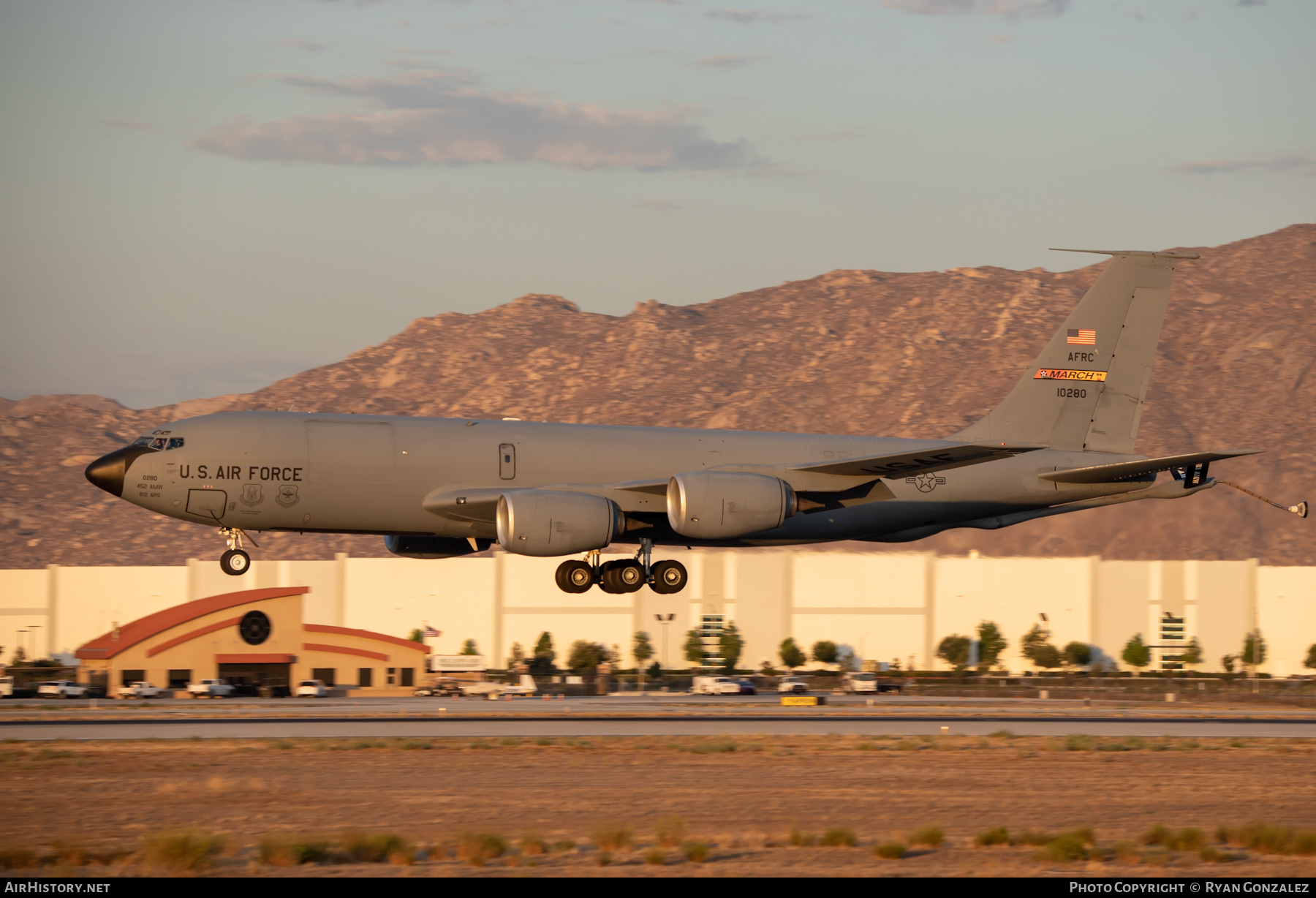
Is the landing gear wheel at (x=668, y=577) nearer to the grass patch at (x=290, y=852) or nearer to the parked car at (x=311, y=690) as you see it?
the grass patch at (x=290, y=852)

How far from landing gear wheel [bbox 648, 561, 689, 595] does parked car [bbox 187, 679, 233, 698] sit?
193ft

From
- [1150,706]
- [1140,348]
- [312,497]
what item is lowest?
[1150,706]

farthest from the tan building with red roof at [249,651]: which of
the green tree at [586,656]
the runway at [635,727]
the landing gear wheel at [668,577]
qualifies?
the landing gear wheel at [668,577]

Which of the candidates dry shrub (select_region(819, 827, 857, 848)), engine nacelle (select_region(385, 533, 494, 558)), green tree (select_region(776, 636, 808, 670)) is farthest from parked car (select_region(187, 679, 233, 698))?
dry shrub (select_region(819, 827, 857, 848))

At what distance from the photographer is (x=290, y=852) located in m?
23.1

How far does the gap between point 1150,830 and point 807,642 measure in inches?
4423

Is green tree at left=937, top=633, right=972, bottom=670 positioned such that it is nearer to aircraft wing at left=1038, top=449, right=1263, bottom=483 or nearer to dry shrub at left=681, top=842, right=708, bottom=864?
aircraft wing at left=1038, top=449, right=1263, bottom=483

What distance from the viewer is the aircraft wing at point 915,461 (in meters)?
40.8

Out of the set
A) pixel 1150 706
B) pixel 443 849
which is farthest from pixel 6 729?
pixel 1150 706

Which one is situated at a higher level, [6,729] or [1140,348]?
[1140,348]

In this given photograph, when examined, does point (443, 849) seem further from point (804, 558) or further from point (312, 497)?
point (804, 558)

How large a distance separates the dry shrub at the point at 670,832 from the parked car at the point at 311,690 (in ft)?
238

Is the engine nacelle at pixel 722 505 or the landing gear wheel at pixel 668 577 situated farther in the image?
the landing gear wheel at pixel 668 577
